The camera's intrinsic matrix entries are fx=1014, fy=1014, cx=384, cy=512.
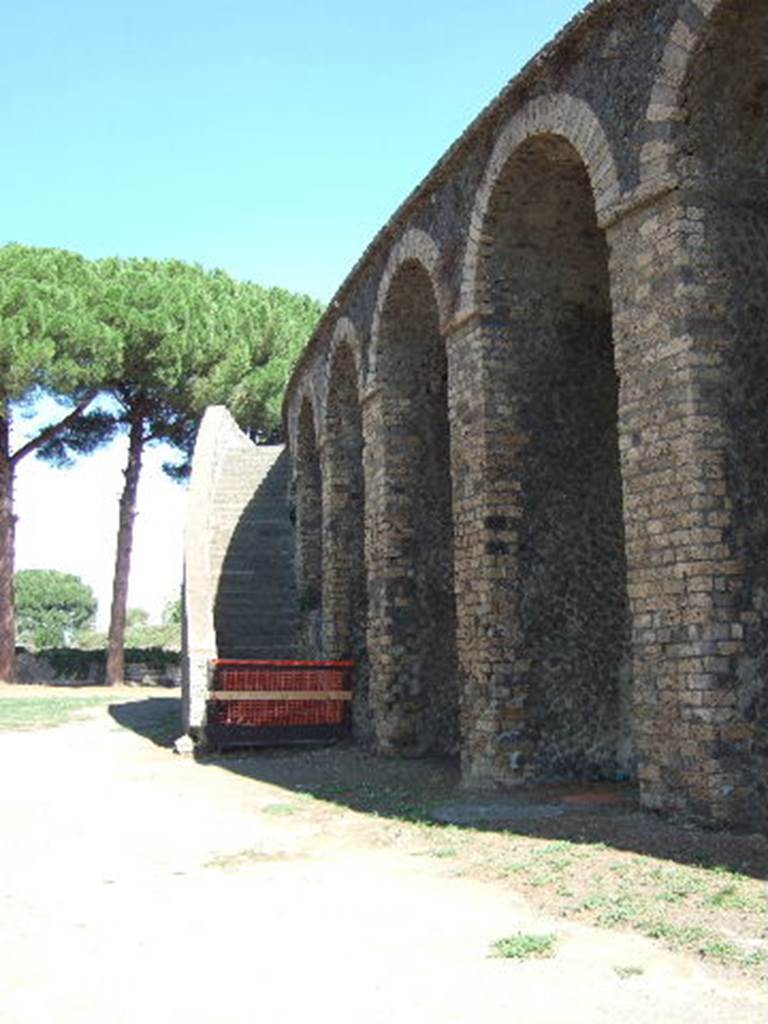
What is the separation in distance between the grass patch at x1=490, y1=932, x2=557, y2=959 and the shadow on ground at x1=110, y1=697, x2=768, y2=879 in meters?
1.42

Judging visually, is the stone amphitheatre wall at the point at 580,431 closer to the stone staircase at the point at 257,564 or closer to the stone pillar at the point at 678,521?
the stone pillar at the point at 678,521

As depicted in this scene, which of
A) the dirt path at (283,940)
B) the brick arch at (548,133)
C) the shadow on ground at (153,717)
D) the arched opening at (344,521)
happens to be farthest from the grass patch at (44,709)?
the brick arch at (548,133)

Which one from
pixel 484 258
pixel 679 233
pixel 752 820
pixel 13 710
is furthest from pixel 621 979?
pixel 13 710

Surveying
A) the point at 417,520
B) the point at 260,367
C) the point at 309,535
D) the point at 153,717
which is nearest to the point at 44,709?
the point at 153,717

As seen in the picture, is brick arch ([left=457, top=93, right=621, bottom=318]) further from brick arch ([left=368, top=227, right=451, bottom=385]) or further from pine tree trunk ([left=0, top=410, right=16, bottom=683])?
pine tree trunk ([left=0, top=410, right=16, bottom=683])

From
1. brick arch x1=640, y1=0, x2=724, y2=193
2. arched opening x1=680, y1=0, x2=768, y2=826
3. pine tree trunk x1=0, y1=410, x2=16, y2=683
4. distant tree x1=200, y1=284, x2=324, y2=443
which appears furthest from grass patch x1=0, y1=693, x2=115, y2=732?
brick arch x1=640, y1=0, x2=724, y2=193

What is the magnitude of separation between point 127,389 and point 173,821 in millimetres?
20023

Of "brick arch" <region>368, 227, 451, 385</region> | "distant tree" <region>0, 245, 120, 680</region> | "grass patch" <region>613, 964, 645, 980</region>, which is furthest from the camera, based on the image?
"distant tree" <region>0, 245, 120, 680</region>

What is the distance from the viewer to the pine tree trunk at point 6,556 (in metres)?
24.7

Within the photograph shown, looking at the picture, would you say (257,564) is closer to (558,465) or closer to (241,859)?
(558,465)

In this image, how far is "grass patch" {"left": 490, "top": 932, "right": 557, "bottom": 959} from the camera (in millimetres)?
3898

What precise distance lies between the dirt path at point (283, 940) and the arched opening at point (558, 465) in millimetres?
2034

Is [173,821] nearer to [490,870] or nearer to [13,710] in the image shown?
[490,870]

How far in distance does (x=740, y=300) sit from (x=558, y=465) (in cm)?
250
